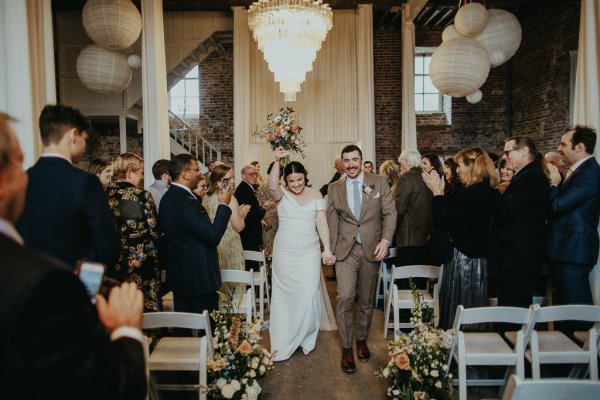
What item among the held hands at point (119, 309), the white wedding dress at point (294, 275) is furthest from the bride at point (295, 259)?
the held hands at point (119, 309)

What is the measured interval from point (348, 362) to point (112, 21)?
201 inches

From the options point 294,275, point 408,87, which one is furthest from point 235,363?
point 408,87

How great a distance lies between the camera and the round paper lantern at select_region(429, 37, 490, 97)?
5355 mm

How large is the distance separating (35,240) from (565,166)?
5789 millimetres

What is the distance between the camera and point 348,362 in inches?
147

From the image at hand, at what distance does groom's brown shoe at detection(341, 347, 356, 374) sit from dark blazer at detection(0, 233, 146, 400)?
3011 mm

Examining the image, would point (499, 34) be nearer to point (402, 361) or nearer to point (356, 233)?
point (356, 233)

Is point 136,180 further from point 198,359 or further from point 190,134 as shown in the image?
point 190,134

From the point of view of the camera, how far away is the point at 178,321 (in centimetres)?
256

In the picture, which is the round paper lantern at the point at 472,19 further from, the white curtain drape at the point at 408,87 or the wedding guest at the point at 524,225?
the white curtain drape at the point at 408,87

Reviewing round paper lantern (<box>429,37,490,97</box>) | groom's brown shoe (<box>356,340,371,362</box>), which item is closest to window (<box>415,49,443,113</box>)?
round paper lantern (<box>429,37,490,97</box>)

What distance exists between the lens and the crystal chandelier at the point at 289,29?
6.09m

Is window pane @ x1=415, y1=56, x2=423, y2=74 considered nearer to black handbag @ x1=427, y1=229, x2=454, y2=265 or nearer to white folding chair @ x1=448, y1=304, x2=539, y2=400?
black handbag @ x1=427, y1=229, x2=454, y2=265

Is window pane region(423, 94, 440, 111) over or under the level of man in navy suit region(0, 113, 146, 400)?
over
